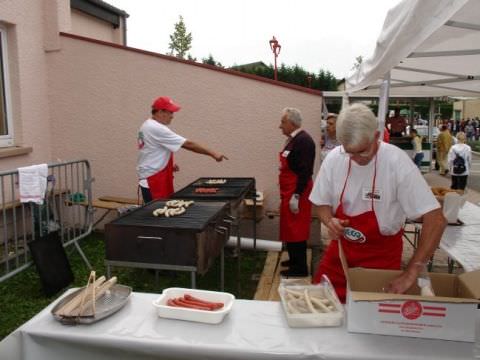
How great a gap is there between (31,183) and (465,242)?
145 inches

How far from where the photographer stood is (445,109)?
4925 cm

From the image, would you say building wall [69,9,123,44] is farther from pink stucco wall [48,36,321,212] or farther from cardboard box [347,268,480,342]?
cardboard box [347,268,480,342]

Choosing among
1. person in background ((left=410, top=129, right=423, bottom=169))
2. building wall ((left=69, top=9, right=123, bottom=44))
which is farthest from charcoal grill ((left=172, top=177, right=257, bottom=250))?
person in background ((left=410, top=129, right=423, bottom=169))

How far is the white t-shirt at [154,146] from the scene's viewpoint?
4590 millimetres

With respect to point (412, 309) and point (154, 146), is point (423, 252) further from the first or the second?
point (154, 146)

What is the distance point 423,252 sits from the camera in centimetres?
214

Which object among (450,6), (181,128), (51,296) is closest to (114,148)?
(181,128)

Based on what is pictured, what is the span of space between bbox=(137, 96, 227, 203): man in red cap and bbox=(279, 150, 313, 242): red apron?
717mm

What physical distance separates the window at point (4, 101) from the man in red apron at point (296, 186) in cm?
347

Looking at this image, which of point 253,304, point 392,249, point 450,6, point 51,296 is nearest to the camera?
point 450,6

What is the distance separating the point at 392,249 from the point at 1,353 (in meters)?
1.96

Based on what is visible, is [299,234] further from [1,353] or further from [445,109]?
[445,109]

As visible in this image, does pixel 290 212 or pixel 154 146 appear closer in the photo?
pixel 154 146

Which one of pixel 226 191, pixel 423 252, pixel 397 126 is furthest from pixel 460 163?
pixel 423 252
